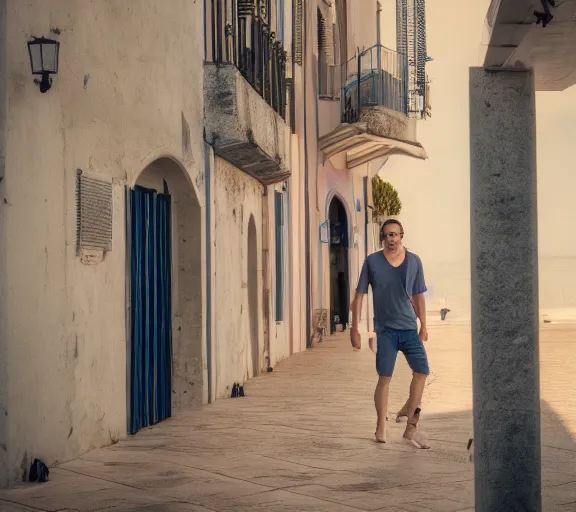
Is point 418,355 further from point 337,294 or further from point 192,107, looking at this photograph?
point 337,294

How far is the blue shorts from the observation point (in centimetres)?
1030

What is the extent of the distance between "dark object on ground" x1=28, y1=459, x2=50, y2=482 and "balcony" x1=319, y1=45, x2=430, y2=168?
18.1 meters

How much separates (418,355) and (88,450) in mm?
2725

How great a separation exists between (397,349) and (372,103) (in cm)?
1650

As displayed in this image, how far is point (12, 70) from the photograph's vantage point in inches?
323

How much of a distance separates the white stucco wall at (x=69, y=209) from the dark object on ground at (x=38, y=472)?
0.08m

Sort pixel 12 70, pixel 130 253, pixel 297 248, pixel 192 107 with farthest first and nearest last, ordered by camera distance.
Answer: pixel 297 248, pixel 192 107, pixel 130 253, pixel 12 70

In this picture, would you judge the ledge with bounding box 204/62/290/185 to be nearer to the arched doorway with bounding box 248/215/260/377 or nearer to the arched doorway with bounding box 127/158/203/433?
the arched doorway with bounding box 127/158/203/433

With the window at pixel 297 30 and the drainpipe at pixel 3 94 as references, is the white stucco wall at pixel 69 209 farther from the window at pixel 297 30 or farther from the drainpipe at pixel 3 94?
the window at pixel 297 30

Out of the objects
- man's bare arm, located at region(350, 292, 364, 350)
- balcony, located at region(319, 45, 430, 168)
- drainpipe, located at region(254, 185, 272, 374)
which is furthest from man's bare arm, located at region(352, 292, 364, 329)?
balcony, located at region(319, 45, 430, 168)

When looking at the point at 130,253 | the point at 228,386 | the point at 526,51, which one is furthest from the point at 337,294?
the point at 526,51

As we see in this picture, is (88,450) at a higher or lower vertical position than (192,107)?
lower

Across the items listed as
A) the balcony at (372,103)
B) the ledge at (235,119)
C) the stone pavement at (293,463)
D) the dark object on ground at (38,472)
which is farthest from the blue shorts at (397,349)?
the balcony at (372,103)

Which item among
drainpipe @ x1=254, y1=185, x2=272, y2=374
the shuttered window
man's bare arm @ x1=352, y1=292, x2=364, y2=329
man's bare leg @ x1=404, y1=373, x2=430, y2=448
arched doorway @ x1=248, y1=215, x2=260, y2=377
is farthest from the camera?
the shuttered window
